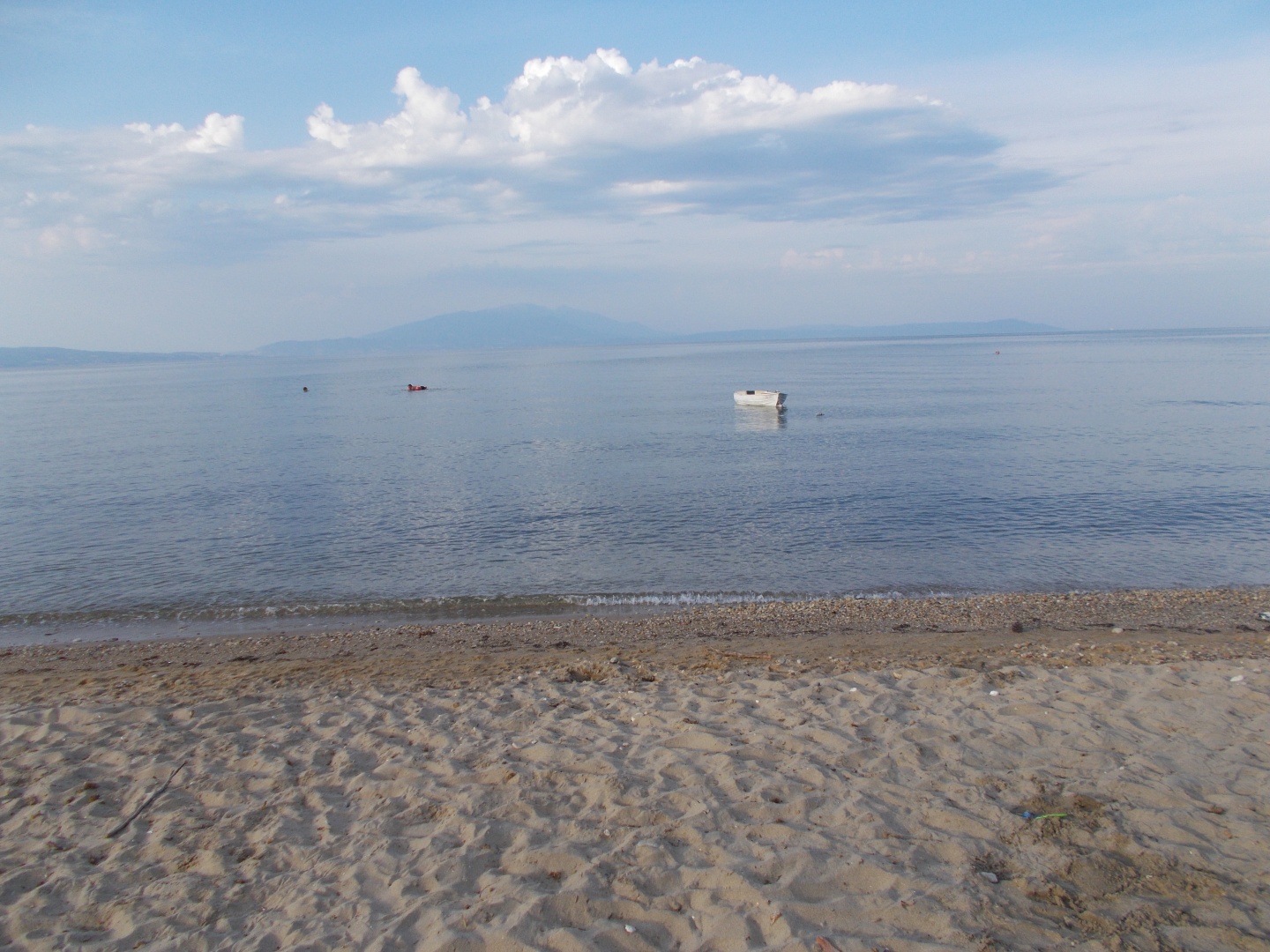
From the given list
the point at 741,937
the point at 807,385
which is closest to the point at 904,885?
the point at 741,937

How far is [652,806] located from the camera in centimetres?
613

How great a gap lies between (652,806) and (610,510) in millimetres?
17108

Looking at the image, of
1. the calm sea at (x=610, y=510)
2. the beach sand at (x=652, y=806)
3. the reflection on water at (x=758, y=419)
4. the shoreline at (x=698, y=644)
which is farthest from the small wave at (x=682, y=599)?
the reflection on water at (x=758, y=419)

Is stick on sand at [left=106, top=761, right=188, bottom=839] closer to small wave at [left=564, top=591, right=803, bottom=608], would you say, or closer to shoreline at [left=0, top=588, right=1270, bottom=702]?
shoreline at [left=0, top=588, right=1270, bottom=702]

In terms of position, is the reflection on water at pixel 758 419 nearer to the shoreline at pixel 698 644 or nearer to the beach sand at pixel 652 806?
the shoreline at pixel 698 644

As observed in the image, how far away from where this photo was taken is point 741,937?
464cm

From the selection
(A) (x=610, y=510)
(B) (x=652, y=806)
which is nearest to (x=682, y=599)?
(A) (x=610, y=510)

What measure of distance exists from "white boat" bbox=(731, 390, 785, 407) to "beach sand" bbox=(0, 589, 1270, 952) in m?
44.1

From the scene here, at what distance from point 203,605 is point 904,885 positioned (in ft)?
48.8

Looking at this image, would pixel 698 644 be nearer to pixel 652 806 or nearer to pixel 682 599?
pixel 682 599

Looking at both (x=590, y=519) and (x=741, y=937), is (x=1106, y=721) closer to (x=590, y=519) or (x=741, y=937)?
(x=741, y=937)

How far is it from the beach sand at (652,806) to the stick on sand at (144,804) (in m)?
0.07

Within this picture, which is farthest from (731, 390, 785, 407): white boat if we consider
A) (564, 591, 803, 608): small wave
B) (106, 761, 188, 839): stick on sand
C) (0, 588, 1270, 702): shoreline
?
(106, 761, 188, 839): stick on sand

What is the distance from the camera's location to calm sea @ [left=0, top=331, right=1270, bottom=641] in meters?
16.1
